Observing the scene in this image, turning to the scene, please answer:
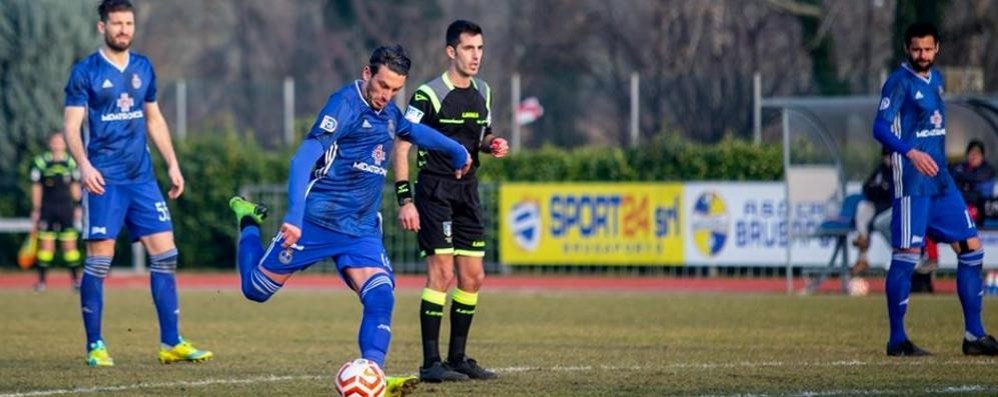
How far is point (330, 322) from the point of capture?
1725 centimetres

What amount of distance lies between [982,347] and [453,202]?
3.86 meters

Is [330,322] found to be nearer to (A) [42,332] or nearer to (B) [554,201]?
(A) [42,332]

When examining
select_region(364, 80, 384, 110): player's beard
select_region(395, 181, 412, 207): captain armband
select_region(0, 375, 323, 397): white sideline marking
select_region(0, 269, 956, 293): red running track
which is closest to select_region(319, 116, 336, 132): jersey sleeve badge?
select_region(364, 80, 384, 110): player's beard

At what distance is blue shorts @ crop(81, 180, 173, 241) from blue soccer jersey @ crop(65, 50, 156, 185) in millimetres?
74

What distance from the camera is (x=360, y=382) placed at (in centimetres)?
934

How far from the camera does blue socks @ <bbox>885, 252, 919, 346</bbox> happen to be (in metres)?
12.8

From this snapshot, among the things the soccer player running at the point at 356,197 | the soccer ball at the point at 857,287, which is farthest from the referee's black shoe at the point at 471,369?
the soccer ball at the point at 857,287

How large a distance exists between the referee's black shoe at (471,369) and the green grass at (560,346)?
184 millimetres

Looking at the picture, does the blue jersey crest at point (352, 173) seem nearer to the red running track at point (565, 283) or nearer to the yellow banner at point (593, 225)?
the red running track at point (565, 283)

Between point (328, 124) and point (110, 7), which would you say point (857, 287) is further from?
point (328, 124)

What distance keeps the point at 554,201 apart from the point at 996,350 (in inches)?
594

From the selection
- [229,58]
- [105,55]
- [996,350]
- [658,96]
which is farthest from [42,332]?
[229,58]

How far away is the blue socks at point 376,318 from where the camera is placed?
9.82 metres

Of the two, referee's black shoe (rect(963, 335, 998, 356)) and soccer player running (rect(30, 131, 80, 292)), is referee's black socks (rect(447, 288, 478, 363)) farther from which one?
soccer player running (rect(30, 131, 80, 292))
